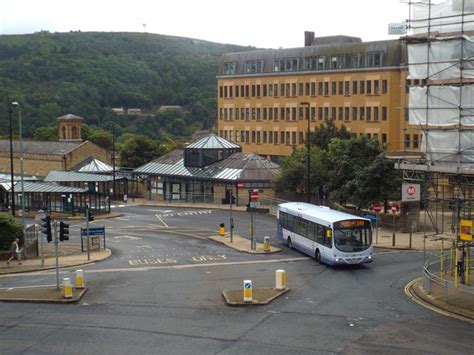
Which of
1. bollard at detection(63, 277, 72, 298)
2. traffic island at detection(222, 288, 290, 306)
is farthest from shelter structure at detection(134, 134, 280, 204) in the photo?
bollard at detection(63, 277, 72, 298)

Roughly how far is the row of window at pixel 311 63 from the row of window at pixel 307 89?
1.92m

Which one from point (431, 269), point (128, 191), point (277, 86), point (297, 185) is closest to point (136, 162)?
point (128, 191)

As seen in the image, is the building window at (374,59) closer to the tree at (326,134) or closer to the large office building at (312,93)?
the large office building at (312,93)

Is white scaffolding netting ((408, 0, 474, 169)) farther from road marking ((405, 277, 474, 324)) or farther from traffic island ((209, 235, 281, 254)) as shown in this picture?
traffic island ((209, 235, 281, 254))

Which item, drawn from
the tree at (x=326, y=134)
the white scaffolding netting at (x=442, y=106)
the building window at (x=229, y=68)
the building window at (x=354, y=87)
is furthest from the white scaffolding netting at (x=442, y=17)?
the building window at (x=229, y=68)

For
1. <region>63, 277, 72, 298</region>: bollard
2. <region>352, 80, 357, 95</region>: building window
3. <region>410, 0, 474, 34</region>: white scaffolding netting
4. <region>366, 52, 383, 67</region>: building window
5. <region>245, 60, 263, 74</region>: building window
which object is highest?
<region>245, 60, 263, 74</region>: building window

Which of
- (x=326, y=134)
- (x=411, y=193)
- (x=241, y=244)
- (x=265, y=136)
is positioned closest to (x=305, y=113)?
(x=265, y=136)

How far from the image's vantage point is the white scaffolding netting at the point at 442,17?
31.2m

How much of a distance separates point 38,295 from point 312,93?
65671 millimetres

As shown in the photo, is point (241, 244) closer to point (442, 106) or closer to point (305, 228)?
point (305, 228)

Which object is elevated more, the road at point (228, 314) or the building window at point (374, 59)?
the building window at point (374, 59)

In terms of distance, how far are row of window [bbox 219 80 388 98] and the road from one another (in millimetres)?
44505

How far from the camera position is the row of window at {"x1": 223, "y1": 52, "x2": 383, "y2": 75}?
82.3m

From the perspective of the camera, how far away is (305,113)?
91125mm
